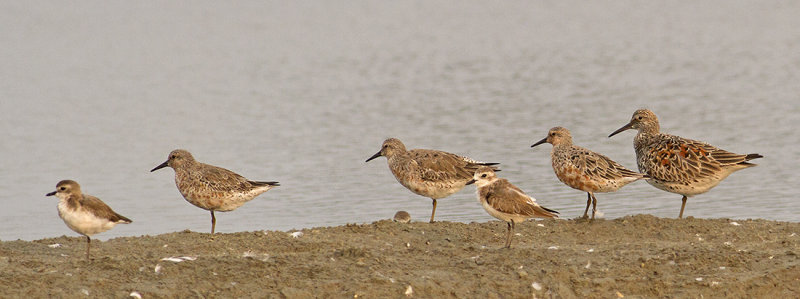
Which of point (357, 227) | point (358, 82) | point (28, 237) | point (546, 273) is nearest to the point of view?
point (546, 273)

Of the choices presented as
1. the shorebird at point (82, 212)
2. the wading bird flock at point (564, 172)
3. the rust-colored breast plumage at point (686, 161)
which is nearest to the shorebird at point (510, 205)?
the wading bird flock at point (564, 172)

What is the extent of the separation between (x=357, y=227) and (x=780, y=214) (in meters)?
6.10

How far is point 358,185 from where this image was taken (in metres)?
17.5

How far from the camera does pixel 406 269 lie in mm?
10016

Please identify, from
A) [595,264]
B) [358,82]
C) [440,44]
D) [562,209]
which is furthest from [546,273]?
[440,44]

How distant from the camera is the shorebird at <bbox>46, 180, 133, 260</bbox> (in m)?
10.6

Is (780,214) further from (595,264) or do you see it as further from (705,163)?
(595,264)

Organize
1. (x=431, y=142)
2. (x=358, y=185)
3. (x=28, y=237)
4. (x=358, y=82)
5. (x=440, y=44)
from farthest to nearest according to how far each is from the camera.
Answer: (x=440, y=44) < (x=358, y=82) < (x=431, y=142) < (x=358, y=185) < (x=28, y=237)

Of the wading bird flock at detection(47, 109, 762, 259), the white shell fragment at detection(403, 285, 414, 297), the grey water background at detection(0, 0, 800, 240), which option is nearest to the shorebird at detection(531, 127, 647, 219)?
the wading bird flock at detection(47, 109, 762, 259)

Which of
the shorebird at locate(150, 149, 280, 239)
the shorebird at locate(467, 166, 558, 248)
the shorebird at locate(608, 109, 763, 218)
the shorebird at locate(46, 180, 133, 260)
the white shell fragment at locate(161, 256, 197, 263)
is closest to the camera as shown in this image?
the white shell fragment at locate(161, 256, 197, 263)

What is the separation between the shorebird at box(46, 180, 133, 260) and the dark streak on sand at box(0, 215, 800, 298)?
1.07 feet

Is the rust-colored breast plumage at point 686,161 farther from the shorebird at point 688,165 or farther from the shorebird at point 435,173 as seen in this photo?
the shorebird at point 435,173

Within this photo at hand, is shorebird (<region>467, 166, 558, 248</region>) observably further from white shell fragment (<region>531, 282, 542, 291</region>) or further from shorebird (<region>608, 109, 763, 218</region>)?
shorebird (<region>608, 109, 763, 218</region>)

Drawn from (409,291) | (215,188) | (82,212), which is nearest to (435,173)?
(215,188)
